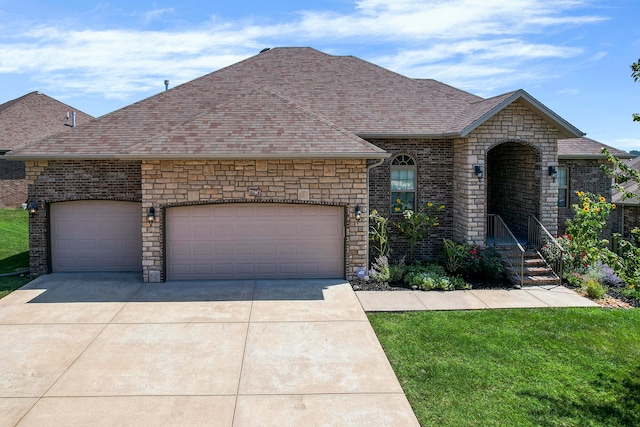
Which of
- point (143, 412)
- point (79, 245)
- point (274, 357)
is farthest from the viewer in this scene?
point (79, 245)

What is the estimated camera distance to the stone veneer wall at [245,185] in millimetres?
12992

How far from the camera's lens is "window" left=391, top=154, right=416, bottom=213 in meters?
15.8

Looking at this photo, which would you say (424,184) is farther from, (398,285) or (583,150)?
(583,150)

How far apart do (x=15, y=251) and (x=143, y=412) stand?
13.9 m

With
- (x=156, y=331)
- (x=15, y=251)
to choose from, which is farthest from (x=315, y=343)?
(x=15, y=251)

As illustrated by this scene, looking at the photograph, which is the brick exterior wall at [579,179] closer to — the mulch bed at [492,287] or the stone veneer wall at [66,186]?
the mulch bed at [492,287]

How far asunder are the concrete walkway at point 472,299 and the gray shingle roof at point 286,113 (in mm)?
3320

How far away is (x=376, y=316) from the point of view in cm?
1080

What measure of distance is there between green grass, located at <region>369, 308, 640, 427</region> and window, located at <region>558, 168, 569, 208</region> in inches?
275

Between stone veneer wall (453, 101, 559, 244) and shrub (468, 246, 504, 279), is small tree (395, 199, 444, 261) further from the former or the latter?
shrub (468, 246, 504, 279)

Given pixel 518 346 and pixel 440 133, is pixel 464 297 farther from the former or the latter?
pixel 440 133

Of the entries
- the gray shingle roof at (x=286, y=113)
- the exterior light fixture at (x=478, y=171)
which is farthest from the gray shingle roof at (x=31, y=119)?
the exterior light fixture at (x=478, y=171)

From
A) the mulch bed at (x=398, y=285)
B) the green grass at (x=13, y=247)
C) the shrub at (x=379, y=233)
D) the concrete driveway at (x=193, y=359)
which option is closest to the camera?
the concrete driveway at (x=193, y=359)

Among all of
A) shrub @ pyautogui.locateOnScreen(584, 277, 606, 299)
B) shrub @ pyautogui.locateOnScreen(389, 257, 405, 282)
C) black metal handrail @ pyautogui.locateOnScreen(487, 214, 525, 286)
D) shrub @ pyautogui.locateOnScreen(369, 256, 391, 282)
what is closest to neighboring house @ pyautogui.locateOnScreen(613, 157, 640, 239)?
black metal handrail @ pyautogui.locateOnScreen(487, 214, 525, 286)
